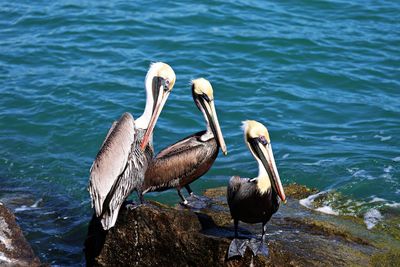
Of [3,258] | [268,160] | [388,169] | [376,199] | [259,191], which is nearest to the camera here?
[259,191]

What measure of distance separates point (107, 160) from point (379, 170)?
4.23 m

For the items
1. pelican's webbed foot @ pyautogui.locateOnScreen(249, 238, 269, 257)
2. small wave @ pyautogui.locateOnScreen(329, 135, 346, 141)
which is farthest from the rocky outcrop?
small wave @ pyautogui.locateOnScreen(329, 135, 346, 141)

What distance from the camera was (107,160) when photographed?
686 cm

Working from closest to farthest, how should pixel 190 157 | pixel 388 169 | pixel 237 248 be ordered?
pixel 237 248, pixel 190 157, pixel 388 169

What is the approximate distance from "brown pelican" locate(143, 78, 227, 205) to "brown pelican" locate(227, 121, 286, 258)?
4.06 ft

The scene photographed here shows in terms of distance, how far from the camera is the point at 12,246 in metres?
6.98

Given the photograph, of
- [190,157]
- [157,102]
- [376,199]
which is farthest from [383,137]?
[157,102]

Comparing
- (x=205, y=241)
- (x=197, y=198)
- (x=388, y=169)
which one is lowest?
(x=388, y=169)

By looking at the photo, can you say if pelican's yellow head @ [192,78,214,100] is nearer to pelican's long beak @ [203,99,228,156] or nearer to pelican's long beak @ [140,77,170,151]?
pelican's long beak @ [203,99,228,156]

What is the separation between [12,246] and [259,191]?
8.51 feet

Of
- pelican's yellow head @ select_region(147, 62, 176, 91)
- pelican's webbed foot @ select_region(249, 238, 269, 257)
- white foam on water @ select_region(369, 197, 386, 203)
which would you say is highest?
pelican's yellow head @ select_region(147, 62, 176, 91)

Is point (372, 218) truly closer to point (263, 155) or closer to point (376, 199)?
point (376, 199)

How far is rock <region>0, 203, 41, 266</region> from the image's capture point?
22.5 feet

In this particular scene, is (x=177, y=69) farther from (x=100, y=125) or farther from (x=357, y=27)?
(x=357, y=27)
